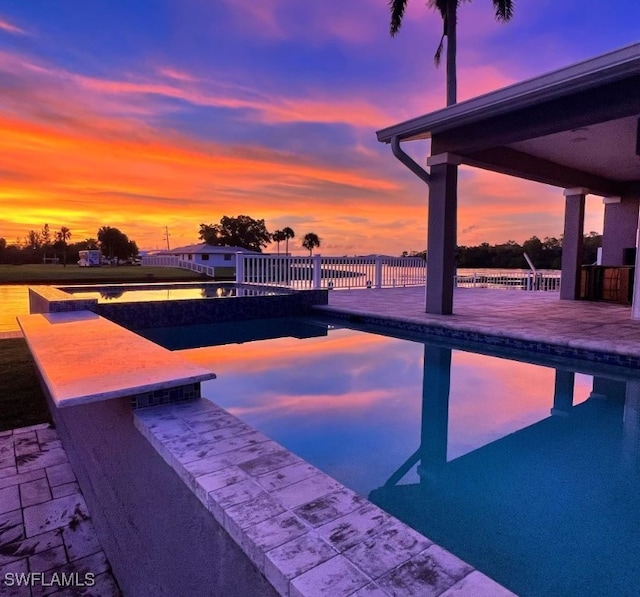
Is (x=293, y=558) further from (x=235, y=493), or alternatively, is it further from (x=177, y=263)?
(x=177, y=263)

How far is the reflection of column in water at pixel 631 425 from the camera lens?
2750 millimetres

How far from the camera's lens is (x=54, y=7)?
23.5ft

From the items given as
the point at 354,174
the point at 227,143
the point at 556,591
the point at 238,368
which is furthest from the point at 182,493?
the point at 354,174

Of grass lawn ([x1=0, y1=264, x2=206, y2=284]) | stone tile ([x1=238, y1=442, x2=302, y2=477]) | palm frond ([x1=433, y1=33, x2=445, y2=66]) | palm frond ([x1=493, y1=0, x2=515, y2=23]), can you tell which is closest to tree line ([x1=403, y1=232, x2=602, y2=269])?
palm frond ([x1=433, y1=33, x2=445, y2=66])

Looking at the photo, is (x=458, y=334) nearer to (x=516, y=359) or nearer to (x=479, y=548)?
(x=516, y=359)

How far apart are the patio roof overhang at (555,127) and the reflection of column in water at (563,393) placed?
2.88 metres

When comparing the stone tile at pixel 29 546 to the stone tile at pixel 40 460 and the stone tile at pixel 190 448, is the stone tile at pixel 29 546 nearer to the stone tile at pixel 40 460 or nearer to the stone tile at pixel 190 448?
the stone tile at pixel 40 460

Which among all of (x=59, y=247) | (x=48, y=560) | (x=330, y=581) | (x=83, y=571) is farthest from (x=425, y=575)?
(x=59, y=247)

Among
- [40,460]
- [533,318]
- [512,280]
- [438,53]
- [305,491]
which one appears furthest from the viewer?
[438,53]

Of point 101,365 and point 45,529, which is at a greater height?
point 101,365

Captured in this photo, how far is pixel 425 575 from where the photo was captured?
949 millimetres

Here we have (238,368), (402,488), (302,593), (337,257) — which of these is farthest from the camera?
(337,257)

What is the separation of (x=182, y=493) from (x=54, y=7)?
9.15 m

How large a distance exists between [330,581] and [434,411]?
9.65 ft
